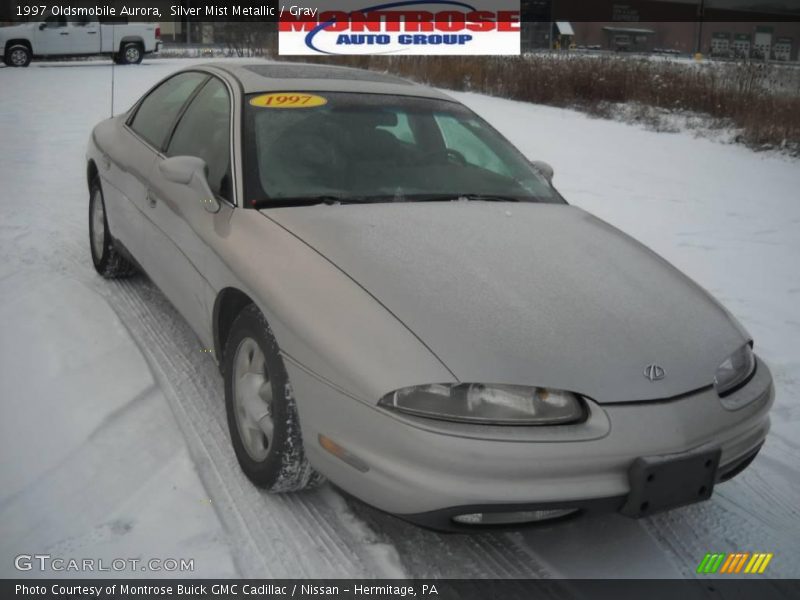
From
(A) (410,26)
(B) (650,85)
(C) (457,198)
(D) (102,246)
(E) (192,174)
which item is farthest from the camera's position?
(A) (410,26)

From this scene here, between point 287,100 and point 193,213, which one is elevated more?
point 287,100

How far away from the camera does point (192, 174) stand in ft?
10.2

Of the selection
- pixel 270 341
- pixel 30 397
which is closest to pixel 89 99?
pixel 30 397

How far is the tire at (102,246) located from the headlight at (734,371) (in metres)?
3.31

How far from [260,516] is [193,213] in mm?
1290

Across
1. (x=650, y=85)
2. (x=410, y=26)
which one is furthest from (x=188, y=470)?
(x=410, y=26)

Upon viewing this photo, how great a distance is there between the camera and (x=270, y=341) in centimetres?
252

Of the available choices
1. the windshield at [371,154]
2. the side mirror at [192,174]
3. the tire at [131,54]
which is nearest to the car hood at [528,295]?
the windshield at [371,154]

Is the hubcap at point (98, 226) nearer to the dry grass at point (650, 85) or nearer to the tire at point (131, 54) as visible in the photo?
the dry grass at point (650, 85)

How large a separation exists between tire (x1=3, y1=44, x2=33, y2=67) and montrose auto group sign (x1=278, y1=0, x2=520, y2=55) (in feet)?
Answer: 25.0

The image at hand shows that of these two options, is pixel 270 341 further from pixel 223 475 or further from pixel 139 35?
pixel 139 35

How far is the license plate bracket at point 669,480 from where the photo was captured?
208 cm
